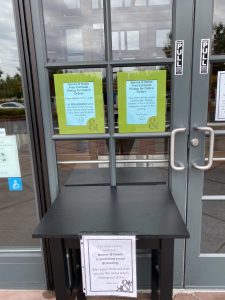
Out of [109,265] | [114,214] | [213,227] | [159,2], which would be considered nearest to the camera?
[109,265]

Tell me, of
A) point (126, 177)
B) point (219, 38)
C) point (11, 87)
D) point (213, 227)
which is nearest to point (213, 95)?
point (219, 38)

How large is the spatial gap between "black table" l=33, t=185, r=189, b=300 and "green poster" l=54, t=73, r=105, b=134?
0.47 meters

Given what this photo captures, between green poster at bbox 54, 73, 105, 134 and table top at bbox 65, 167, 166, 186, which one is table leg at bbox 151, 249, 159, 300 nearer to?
table top at bbox 65, 167, 166, 186

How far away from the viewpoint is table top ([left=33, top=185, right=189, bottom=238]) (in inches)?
48.3

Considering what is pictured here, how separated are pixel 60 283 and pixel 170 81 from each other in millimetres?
1382

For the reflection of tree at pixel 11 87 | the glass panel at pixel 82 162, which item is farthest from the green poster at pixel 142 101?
the reflection of tree at pixel 11 87

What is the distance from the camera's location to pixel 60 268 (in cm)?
135

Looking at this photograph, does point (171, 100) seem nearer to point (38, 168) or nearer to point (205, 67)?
point (205, 67)

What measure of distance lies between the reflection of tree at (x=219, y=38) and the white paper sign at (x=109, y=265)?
49.6 inches

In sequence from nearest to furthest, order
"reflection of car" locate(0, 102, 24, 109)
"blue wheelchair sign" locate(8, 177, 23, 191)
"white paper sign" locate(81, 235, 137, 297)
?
"white paper sign" locate(81, 235, 137, 297) → "reflection of car" locate(0, 102, 24, 109) → "blue wheelchair sign" locate(8, 177, 23, 191)

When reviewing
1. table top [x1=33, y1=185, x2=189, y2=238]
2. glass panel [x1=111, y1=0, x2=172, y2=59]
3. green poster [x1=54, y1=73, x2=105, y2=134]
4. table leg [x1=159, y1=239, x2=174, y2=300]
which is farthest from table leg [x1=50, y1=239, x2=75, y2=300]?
glass panel [x1=111, y1=0, x2=172, y2=59]

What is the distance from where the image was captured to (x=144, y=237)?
3.92 ft

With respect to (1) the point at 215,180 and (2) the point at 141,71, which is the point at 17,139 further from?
(1) the point at 215,180

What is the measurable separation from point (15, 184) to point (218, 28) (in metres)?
1.80
